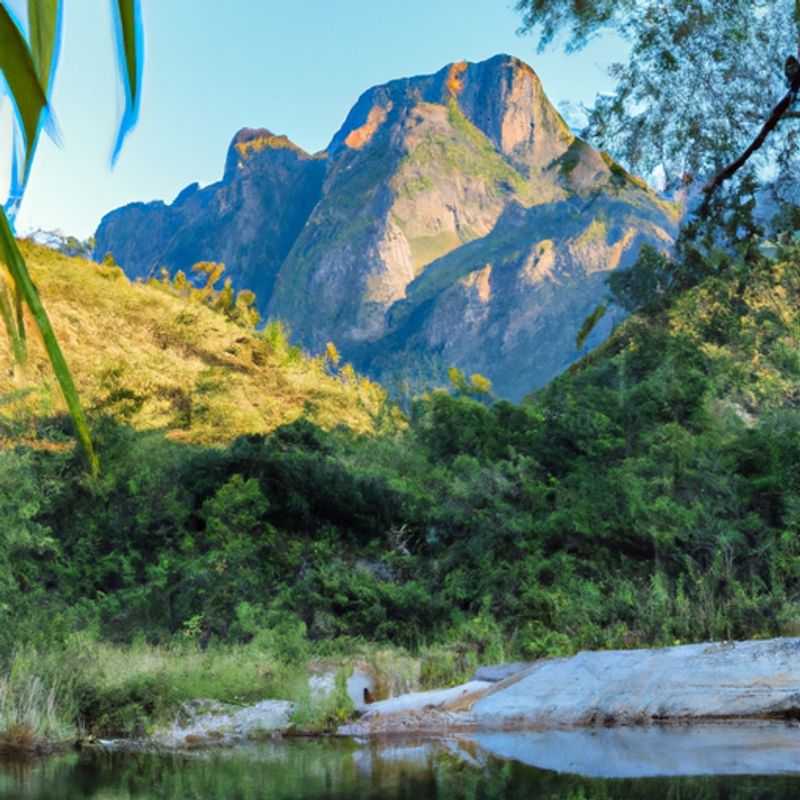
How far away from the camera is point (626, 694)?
7.74m

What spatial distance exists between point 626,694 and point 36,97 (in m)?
7.54

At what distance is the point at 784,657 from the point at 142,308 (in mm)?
20087

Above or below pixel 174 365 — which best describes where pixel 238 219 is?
above

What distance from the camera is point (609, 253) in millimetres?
74875

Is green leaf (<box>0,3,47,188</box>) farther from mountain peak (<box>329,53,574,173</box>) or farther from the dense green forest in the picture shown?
mountain peak (<box>329,53,574,173</box>)

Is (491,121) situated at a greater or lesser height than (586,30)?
greater

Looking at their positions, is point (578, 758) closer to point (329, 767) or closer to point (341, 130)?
point (329, 767)

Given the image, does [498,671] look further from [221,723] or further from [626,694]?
[221,723]

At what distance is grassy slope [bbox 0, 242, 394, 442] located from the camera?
1975 centimetres

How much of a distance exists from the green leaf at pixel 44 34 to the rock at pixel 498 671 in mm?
8601

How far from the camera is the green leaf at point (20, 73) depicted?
35.2 inches

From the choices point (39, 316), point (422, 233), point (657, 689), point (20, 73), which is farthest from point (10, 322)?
point (422, 233)

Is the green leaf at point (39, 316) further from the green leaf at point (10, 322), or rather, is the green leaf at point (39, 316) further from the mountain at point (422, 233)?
the mountain at point (422, 233)

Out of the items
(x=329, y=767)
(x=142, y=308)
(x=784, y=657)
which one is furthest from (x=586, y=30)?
(x=142, y=308)
